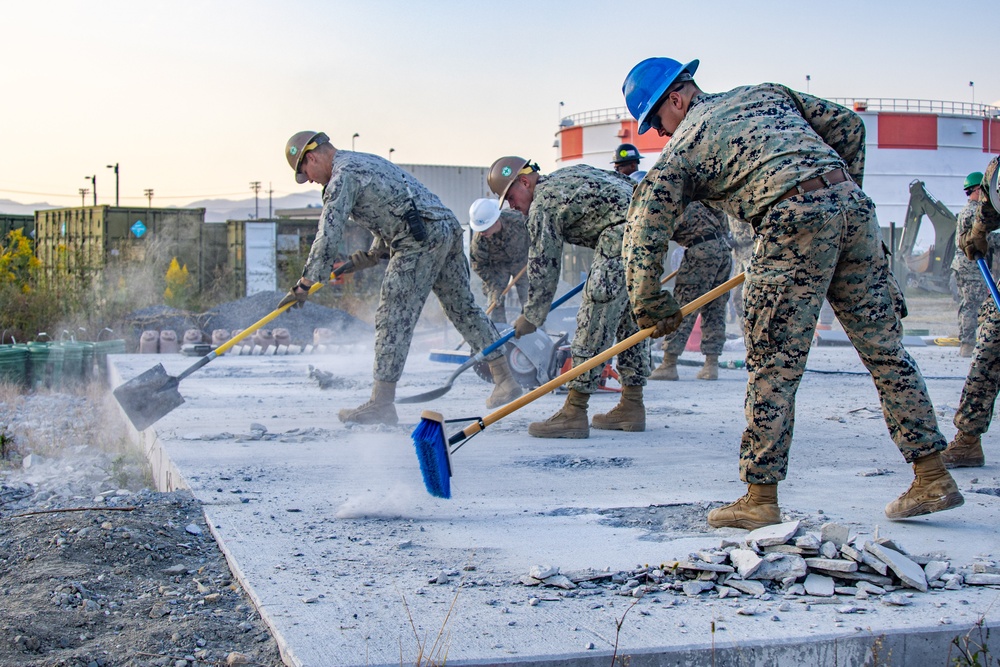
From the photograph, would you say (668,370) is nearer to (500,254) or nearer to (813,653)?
(500,254)

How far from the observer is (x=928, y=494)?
132 inches

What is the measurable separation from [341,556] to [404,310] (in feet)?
10.4

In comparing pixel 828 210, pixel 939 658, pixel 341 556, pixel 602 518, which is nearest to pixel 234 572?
pixel 341 556

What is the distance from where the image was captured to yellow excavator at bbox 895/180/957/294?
2052 cm

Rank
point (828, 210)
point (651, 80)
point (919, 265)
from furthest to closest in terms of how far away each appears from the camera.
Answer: point (919, 265)
point (651, 80)
point (828, 210)

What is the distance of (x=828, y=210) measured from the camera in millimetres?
3176

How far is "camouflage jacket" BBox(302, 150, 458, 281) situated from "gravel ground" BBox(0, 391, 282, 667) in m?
1.98

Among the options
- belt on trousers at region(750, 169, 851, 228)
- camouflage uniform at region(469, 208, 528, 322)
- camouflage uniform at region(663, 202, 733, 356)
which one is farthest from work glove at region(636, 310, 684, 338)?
camouflage uniform at region(469, 208, 528, 322)

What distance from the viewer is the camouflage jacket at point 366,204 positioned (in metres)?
5.84

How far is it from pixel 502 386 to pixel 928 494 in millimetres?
3733

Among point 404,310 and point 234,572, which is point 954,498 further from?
point 404,310

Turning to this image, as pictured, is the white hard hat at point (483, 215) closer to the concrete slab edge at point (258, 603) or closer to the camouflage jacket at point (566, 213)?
the camouflage jacket at point (566, 213)

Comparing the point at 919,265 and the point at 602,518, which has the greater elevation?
the point at 919,265

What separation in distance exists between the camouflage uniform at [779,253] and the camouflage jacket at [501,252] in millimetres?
5974
